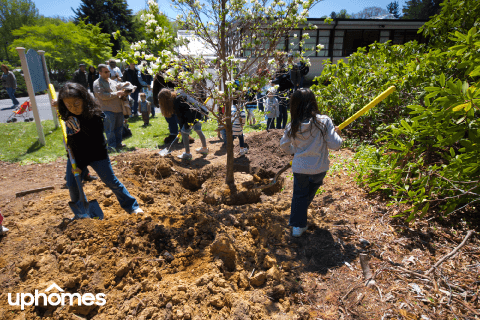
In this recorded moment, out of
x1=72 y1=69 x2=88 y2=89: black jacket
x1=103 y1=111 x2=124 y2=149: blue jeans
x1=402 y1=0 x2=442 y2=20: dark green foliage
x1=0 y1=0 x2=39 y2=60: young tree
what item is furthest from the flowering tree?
x1=402 y1=0 x2=442 y2=20: dark green foliage

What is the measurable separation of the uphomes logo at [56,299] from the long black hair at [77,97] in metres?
1.82

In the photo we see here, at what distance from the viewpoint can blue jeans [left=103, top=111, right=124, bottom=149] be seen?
245 inches

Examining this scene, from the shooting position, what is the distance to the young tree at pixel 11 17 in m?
28.8

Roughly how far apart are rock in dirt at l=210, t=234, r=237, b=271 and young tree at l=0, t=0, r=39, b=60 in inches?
1454

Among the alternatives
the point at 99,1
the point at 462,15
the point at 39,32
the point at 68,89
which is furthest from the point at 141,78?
the point at 99,1

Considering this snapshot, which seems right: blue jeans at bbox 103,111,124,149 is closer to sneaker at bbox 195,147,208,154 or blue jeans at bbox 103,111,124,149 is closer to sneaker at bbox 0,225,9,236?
sneaker at bbox 195,147,208,154

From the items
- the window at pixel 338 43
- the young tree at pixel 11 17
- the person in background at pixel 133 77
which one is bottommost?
the person in background at pixel 133 77

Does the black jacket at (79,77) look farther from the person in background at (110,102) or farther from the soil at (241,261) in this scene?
the soil at (241,261)

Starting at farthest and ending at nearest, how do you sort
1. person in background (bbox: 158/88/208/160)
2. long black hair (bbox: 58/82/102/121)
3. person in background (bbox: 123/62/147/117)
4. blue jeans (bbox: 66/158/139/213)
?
person in background (bbox: 123/62/147/117) < person in background (bbox: 158/88/208/160) < blue jeans (bbox: 66/158/139/213) < long black hair (bbox: 58/82/102/121)

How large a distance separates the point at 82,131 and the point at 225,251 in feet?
7.05

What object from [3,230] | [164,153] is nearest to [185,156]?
[164,153]

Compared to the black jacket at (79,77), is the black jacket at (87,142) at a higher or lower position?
lower

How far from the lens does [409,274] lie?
235cm

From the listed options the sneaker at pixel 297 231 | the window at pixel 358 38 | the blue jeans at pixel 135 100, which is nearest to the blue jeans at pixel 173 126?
the blue jeans at pixel 135 100
